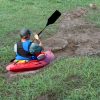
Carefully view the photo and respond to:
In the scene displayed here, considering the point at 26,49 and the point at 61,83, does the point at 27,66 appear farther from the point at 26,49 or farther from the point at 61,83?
the point at 61,83

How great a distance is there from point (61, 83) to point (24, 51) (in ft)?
3.45

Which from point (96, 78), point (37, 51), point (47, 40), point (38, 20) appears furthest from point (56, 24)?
point (96, 78)

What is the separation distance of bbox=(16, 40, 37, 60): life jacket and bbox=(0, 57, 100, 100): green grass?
0.40 meters

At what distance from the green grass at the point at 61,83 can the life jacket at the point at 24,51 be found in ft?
1.33

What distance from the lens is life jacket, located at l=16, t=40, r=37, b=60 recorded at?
6395mm

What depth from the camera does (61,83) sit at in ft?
18.6

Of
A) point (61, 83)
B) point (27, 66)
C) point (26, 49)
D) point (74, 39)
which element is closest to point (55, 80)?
point (61, 83)

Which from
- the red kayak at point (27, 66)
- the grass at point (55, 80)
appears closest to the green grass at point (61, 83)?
the grass at point (55, 80)

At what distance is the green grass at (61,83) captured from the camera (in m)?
5.37

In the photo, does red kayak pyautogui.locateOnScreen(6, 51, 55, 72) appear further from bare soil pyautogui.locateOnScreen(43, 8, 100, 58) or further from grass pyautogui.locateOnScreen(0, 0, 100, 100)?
bare soil pyautogui.locateOnScreen(43, 8, 100, 58)

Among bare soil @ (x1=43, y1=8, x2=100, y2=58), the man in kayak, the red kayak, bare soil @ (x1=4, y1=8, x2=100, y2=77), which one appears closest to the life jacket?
the man in kayak

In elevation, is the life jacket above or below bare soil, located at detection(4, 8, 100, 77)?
above

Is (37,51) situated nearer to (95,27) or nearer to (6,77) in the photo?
(6,77)

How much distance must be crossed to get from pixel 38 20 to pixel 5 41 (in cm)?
167
